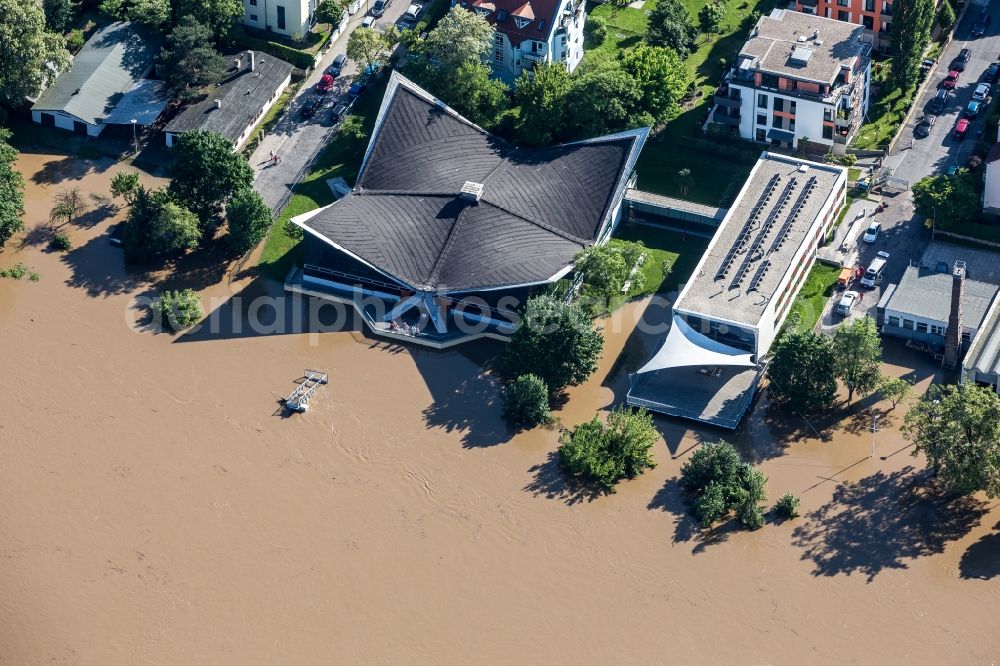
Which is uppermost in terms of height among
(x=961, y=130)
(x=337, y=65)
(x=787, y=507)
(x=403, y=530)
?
(x=961, y=130)

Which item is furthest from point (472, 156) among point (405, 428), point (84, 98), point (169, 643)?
point (169, 643)

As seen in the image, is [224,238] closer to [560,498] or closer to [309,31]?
[309,31]

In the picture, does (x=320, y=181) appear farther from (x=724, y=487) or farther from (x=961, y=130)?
(x=961, y=130)

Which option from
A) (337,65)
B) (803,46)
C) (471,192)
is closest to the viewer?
(471,192)

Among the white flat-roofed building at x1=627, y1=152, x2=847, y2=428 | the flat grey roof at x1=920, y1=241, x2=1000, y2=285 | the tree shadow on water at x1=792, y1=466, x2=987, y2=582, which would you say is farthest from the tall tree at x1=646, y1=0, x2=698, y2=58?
the tree shadow on water at x1=792, y1=466, x2=987, y2=582

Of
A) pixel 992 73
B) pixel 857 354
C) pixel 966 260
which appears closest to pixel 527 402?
pixel 857 354

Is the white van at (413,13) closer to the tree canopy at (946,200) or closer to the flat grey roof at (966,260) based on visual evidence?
the tree canopy at (946,200)

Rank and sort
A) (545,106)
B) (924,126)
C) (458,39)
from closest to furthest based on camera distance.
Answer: (545,106), (924,126), (458,39)

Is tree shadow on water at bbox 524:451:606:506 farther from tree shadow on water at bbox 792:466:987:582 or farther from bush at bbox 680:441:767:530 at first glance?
tree shadow on water at bbox 792:466:987:582
